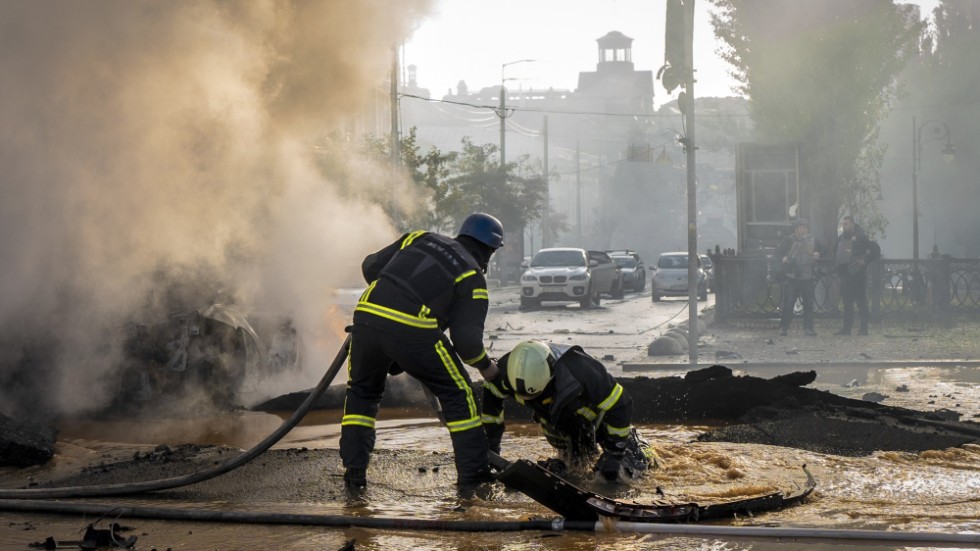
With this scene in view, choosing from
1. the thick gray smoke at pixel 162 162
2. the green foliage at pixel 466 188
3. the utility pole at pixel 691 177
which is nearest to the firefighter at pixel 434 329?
the thick gray smoke at pixel 162 162

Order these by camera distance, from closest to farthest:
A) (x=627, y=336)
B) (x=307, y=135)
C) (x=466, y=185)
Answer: (x=307, y=135)
(x=627, y=336)
(x=466, y=185)

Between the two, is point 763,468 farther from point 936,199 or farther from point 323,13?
point 936,199

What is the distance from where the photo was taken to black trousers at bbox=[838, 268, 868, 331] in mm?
19453

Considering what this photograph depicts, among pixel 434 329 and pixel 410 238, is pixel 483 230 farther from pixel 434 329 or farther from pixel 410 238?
pixel 434 329

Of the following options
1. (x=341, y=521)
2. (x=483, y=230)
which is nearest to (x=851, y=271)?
(x=483, y=230)

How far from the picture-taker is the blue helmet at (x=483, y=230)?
7270 mm

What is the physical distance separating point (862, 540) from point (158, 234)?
9.05 metres

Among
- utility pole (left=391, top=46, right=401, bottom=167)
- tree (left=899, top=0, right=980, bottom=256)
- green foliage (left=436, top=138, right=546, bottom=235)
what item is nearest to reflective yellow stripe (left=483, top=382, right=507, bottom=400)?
utility pole (left=391, top=46, right=401, bottom=167)

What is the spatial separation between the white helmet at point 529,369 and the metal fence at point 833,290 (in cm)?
1508

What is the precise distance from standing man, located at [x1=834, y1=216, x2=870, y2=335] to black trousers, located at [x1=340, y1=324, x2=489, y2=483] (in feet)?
45.2

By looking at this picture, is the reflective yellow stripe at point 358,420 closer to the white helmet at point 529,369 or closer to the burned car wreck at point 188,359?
the white helmet at point 529,369

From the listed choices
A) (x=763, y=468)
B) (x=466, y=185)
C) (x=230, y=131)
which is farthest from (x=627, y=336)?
(x=466, y=185)

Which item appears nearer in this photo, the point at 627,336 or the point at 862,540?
the point at 862,540

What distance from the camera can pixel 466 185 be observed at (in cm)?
4956
